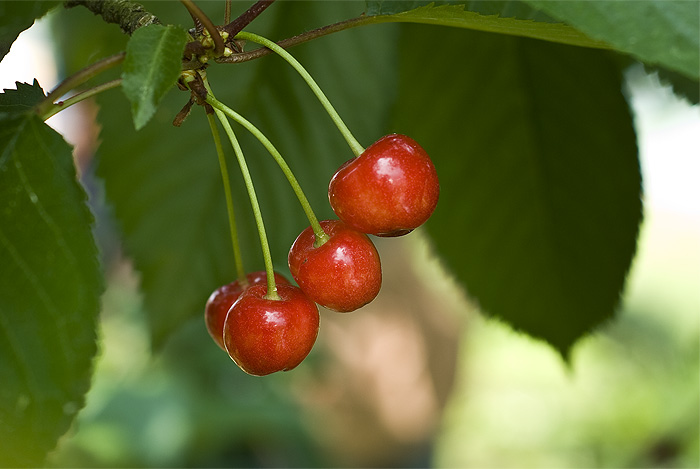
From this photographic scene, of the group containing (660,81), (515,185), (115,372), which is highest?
(660,81)

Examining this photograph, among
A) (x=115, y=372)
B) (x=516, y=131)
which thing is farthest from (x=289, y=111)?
(x=115, y=372)

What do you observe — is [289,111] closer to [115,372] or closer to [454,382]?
[115,372]

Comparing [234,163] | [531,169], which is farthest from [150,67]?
[531,169]

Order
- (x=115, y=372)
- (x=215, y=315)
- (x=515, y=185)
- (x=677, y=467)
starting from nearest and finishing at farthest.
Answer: (x=215, y=315) → (x=515, y=185) → (x=677, y=467) → (x=115, y=372)

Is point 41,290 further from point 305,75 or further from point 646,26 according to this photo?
point 646,26

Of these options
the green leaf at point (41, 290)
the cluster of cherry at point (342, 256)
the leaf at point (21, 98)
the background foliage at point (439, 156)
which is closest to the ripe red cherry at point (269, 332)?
the cluster of cherry at point (342, 256)

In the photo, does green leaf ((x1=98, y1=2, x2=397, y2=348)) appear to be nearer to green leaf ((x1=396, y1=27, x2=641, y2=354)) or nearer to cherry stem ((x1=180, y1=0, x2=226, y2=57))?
green leaf ((x1=396, y1=27, x2=641, y2=354))

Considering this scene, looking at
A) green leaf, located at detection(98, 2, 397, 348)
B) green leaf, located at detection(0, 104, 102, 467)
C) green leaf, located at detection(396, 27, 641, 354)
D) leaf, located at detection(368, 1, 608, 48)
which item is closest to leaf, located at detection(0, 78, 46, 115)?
green leaf, located at detection(0, 104, 102, 467)
